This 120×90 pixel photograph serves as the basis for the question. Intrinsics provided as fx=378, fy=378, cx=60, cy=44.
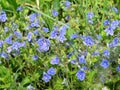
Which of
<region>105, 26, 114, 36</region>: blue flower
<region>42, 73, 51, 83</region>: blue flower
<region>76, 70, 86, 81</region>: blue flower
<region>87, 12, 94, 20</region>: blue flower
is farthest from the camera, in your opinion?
<region>87, 12, 94, 20</region>: blue flower

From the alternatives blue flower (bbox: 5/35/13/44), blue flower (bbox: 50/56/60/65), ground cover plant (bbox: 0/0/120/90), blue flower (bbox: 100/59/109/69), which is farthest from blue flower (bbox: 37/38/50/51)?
blue flower (bbox: 100/59/109/69)

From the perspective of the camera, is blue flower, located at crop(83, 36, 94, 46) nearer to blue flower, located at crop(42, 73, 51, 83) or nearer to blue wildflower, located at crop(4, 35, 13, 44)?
blue flower, located at crop(42, 73, 51, 83)

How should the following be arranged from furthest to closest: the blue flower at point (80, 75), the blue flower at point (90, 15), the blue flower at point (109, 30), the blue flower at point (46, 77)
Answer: the blue flower at point (90, 15)
the blue flower at point (109, 30)
the blue flower at point (46, 77)
the blue flower at point (80, 75)

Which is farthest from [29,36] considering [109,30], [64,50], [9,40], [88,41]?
[109,30]

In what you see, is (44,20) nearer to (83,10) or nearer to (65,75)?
(83,10)

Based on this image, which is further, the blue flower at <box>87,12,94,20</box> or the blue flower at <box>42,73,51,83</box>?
the blue flower at <box>87,12,94,20</box>

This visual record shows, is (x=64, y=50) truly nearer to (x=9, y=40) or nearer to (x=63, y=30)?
(x=63, y=30)

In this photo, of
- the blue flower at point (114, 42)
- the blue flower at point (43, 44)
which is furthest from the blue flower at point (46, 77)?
the blue flower at point (114, 42)

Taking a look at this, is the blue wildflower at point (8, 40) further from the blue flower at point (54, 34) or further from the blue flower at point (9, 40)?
the blue flower at point (54, 34)
